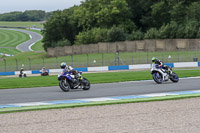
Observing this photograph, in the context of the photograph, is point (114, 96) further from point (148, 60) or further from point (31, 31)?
point (31, 31)

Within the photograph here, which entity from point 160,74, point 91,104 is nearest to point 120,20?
point 160,74

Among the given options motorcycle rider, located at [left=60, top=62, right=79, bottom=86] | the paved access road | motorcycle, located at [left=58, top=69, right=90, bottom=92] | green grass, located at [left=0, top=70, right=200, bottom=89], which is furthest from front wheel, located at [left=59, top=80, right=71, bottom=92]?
the paved access road

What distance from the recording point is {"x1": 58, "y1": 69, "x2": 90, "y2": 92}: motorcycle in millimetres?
16906

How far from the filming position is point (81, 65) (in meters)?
47.5

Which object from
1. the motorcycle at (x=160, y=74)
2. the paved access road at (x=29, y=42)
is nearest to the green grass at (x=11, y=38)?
the paved access road at (x=29, y=42)

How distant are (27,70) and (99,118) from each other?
137 ft

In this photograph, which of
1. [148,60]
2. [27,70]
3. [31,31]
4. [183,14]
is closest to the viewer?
[148,60]

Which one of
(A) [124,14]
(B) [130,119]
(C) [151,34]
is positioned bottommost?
(B) [130,119]

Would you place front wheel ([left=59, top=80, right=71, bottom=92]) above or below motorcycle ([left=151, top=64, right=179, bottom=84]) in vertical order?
below

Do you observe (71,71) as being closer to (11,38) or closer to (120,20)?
(120,20)

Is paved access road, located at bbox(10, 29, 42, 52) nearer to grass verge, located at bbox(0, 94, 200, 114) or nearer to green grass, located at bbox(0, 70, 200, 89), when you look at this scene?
green grass, located at bbox(0, 70, 200, 89)

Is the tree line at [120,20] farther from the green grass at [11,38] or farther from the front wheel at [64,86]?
the front wheel at [64,86]

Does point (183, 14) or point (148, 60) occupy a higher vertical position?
point (183, 14)

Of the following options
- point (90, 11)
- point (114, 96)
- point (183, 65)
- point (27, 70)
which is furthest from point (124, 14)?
point (114, 96)
